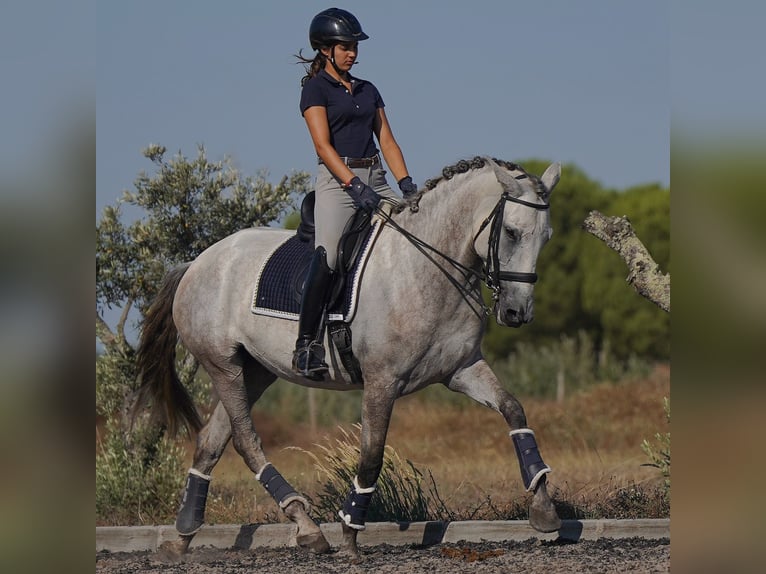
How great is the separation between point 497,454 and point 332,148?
11.4m

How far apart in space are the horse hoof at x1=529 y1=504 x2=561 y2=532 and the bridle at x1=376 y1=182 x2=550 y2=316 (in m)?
1.26

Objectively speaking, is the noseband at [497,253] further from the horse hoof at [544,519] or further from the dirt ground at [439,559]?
the dirt ground at [439,559]

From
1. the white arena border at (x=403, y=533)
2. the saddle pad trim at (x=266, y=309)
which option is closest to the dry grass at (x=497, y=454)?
the white arena border at (x=403, y=533)

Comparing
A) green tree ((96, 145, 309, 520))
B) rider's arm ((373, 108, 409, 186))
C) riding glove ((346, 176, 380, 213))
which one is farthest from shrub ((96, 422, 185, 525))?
riding glove ((346, 176, 380, 213))

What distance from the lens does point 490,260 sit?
654cm

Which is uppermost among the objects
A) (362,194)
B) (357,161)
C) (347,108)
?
(347,108)

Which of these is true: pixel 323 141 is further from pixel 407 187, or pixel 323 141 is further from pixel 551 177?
pixel 551 177

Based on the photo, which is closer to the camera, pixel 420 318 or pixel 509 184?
pixel 509 184

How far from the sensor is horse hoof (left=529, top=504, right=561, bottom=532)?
6.86 m

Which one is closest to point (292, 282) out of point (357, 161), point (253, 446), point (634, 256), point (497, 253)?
point (357, 161)

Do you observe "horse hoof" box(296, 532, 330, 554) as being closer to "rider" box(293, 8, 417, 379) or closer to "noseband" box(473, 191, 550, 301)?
"rider" box(293, 8, 417, 379)

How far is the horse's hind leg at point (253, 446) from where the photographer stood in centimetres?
737
